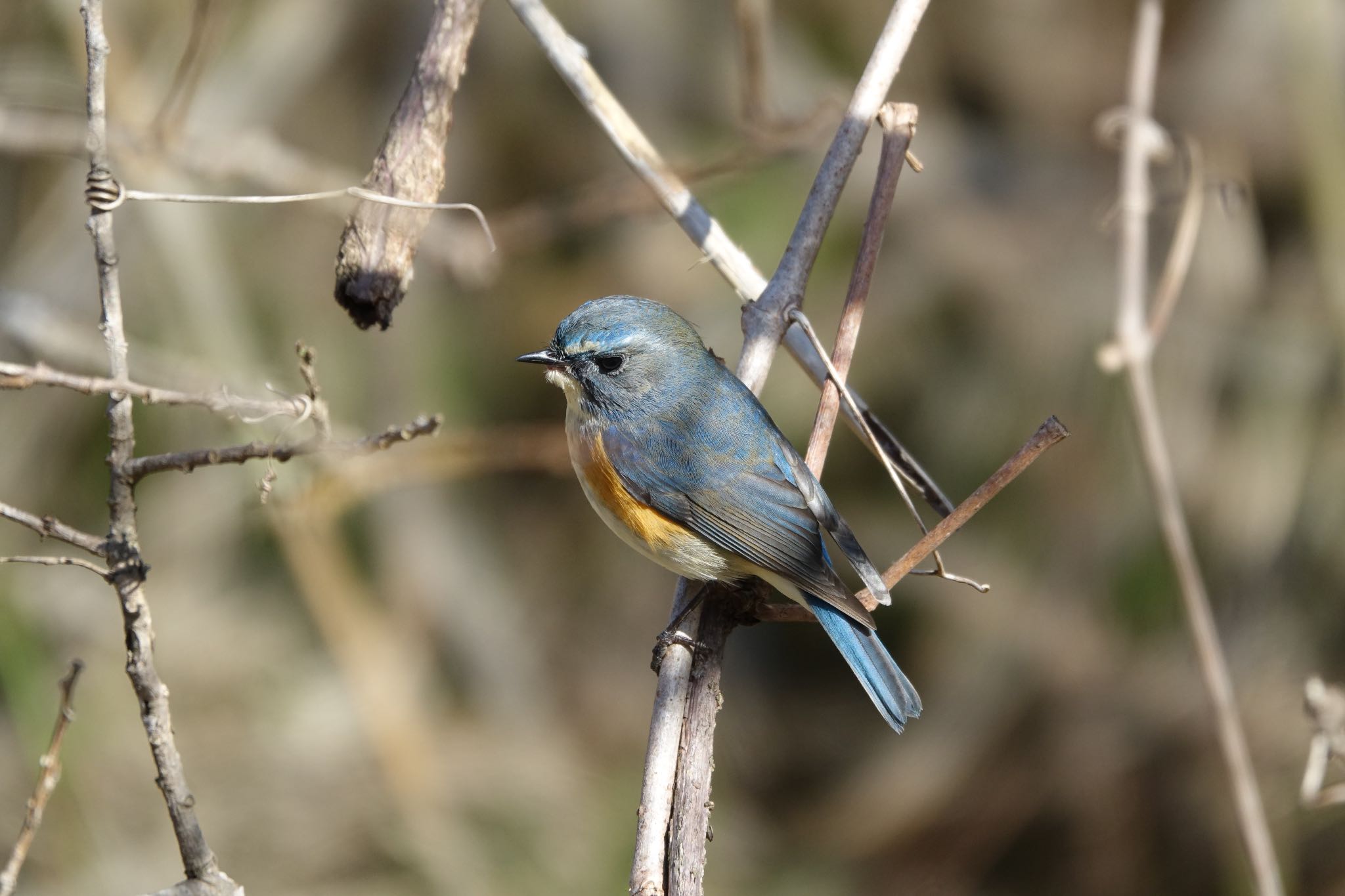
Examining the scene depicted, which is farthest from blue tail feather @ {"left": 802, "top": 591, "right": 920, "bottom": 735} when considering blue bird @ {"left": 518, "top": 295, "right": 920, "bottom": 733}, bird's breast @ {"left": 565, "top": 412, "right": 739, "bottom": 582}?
bird's breast @ {"left": 565, "top": 412, "right": 739, "bottom": 582}

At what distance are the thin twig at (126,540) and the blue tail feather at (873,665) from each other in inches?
57.1

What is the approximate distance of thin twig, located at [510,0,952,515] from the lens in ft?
7.58

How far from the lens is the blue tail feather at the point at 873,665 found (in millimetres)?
2637

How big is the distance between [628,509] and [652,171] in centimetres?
93

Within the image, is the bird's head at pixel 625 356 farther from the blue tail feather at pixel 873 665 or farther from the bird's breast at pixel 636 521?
the blue tail feather at pixel 873 665

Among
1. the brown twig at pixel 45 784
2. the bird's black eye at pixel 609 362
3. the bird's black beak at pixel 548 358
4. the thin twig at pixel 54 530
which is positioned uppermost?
the bird's black beak at pixel 548 358

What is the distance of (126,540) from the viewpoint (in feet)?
4.96

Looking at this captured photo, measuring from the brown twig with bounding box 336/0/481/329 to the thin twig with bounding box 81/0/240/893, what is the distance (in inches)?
13.9

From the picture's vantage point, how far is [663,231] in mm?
5621

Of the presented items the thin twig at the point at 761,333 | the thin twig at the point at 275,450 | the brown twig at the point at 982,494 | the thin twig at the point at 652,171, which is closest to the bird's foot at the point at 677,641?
the thin twig at the point at 761,333

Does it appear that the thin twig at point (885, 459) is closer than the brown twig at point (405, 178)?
No

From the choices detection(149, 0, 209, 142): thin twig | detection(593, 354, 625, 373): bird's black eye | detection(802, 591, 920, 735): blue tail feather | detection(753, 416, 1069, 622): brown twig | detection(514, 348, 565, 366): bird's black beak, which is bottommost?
detection(753, 416, 1069, 622): brown twig

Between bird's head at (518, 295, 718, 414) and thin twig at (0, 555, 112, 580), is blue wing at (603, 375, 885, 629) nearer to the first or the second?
bird's head at (518, 295, 718, 414)

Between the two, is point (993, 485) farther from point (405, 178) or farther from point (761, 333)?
point (405, 178)
